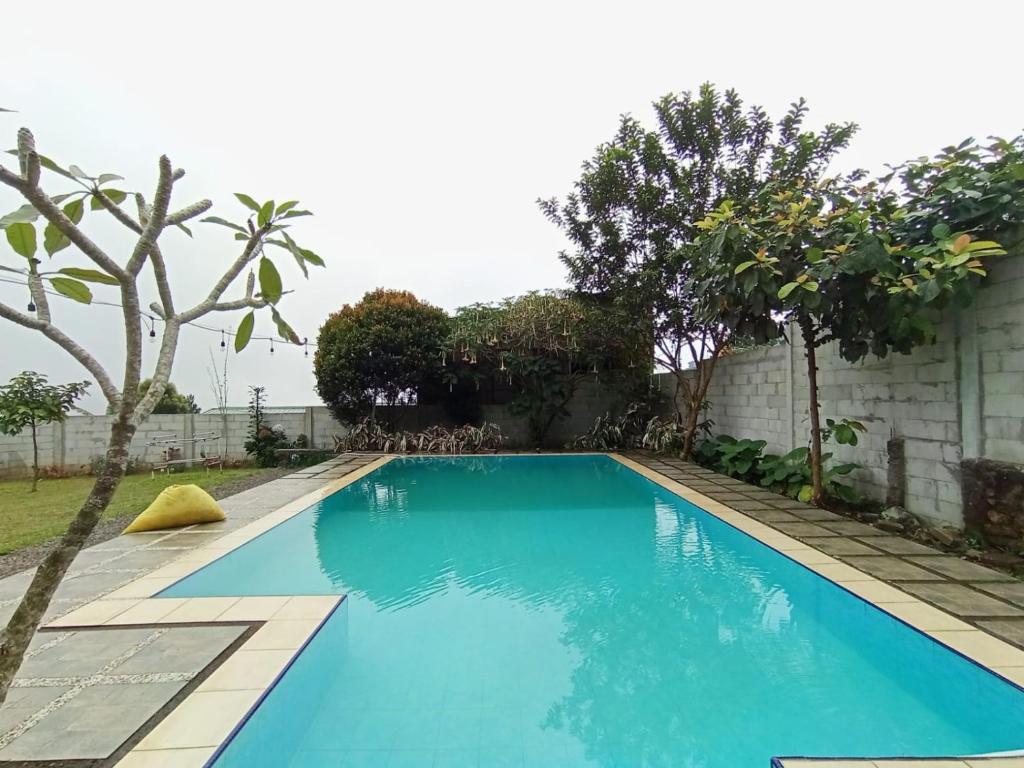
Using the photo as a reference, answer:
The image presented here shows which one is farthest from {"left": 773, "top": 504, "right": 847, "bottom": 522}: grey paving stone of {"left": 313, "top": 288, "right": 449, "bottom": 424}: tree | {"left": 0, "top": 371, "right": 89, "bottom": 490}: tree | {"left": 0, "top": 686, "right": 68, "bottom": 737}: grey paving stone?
{"left": 0, "top": 371, "right": 89, "bottom": 490}: tree

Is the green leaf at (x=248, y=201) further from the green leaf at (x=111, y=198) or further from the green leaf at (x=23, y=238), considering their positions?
the green leaf at (x=23, y=238)

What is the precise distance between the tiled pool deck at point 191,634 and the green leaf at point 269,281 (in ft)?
4.79

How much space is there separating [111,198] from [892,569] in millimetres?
4253

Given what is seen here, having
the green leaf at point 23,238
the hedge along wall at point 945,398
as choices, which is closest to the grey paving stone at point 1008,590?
the hedge along wall at point 945,398

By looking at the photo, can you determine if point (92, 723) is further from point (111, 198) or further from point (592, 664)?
point (592, 664)

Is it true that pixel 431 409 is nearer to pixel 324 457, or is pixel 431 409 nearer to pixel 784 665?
pixel 324 457

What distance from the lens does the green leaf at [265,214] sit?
1.33 meters

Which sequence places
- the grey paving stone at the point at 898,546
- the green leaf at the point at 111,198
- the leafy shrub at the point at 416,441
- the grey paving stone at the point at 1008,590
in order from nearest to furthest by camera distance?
the green leaf at the point at 111,198 → the grey paving stone at the point at 1008,590 → the grey paving stone at the point at 898,546 → the leafy shrub at the point at 416,441

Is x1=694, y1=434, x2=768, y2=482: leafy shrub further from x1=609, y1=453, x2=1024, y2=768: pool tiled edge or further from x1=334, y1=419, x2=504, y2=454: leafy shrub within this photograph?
x1=334, y1=419, x2=504, y2=454: leafy shrub

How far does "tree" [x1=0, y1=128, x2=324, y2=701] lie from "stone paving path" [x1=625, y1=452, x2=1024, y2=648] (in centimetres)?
335

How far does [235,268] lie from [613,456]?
879cm

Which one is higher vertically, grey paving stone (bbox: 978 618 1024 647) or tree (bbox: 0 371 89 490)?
tree (bbox: 0 371 89 490)

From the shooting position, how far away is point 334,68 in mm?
8336

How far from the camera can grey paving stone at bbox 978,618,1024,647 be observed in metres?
2.38
